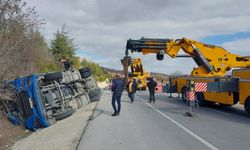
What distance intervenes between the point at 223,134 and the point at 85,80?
9200mm

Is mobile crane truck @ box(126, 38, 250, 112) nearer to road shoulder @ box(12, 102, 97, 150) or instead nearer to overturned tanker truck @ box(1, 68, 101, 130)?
overturned tanker truck @ box(1, 68, 101, 130)

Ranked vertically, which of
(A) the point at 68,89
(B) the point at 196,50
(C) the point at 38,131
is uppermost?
(B) the point at 196,50

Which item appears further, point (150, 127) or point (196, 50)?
point (196, 50)

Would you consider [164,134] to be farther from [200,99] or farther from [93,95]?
[200,99]

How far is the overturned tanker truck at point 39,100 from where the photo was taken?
48.4ft

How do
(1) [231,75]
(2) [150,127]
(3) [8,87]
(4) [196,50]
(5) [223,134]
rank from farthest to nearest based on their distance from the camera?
(4) [196,50] < (1) [231,75] < (3) [8,87] < (2) [150,127] < (5) [223,134]

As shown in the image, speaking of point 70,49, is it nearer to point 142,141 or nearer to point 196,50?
point 196,50

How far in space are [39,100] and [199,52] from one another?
10.9 m

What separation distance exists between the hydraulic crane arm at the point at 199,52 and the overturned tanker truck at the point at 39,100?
7.17 m

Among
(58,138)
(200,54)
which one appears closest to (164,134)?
(58,138)

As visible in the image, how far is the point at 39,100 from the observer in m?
14.6

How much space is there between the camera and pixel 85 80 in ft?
62.0

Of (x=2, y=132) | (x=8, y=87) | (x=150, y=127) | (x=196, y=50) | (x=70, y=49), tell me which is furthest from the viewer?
(x=70, y=49)

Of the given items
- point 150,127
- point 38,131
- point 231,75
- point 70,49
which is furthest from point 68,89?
point 70,49
